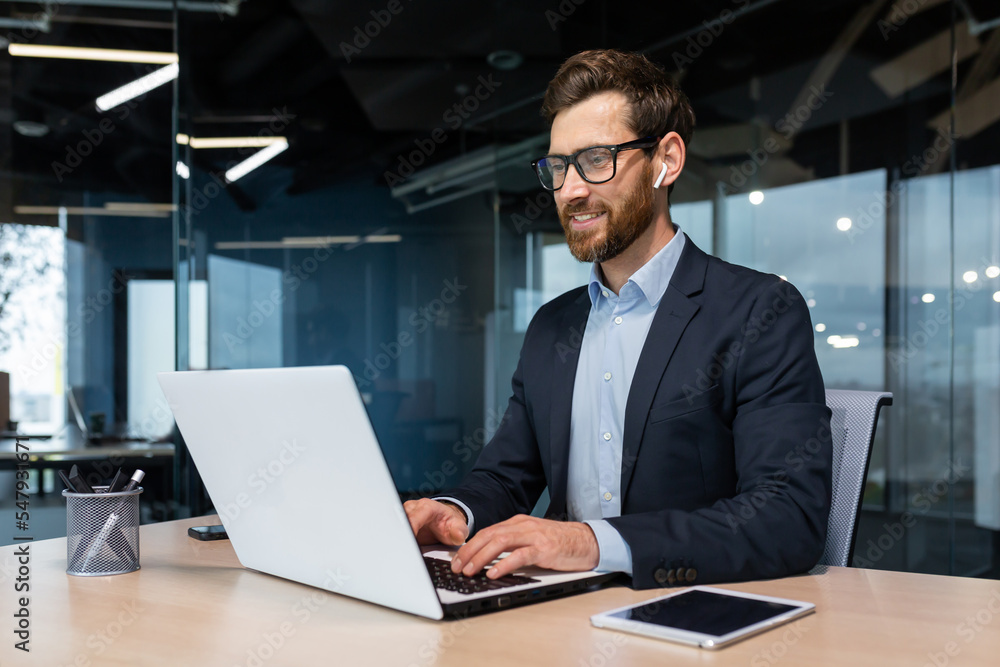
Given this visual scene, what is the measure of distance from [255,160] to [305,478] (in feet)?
11.9

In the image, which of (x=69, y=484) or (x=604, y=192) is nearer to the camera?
(x=69, y=484)

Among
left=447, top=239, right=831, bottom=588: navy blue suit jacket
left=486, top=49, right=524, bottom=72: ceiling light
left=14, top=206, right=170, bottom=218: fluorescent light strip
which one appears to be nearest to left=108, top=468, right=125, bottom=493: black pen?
left=447, top=239, right=831, bottom=588: navy blue suit jacket

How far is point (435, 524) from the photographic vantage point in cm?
135

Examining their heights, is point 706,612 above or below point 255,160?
below

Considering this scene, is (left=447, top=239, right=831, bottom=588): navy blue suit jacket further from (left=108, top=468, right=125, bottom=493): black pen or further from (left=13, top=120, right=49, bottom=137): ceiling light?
(left=13, top=120, right=49, bottom=137): ceiling light

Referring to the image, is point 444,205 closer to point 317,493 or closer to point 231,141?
point 231,141

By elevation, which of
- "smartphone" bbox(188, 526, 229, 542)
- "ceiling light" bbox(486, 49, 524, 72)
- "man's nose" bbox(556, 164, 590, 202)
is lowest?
"smartphone" bbox(188, 526, 229, 542)

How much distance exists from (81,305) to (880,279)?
361 cm

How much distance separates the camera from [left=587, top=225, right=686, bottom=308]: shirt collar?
5.52ft

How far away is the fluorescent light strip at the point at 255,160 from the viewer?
4.26 m

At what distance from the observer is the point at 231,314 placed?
13.9 feet

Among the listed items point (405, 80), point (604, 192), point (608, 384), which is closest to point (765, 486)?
point (608, 384)

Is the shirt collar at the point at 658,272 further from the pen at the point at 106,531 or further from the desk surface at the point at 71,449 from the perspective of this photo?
the desk surface at the point at 71,449

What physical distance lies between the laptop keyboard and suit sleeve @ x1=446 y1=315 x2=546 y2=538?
0.53 metres
